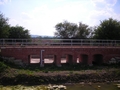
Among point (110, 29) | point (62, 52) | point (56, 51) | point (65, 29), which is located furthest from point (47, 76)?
point (65, 29)

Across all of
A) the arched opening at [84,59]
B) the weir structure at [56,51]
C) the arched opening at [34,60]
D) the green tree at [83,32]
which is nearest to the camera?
the weir structure at [56,51]

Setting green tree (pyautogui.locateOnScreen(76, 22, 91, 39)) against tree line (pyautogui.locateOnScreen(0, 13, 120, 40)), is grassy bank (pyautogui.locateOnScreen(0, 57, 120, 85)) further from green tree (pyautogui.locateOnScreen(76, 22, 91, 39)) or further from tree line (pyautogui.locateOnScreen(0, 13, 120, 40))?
green tree (pyautogui.locateOnScreen(76, 22, 91, 39))

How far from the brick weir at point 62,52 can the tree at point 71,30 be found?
17612 mm

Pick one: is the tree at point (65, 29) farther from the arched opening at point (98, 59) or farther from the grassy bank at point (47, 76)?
the grassy bank at point (47, 76)

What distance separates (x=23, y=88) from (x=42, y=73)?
3.91 m

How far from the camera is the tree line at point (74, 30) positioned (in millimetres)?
30605

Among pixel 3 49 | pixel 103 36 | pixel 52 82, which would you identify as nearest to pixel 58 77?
pixel 52 82

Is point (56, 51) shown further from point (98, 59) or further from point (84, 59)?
point (98, 59)

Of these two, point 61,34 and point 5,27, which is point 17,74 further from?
point 61,34

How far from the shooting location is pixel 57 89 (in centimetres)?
1764

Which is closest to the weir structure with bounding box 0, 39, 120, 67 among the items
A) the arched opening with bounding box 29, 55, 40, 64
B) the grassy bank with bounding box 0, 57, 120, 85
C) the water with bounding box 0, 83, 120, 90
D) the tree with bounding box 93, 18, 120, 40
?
the grassy bank with bounding box 0, 57, 120, 85

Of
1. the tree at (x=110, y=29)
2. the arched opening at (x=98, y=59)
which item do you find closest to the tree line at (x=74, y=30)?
the tree at (x=110, y=29)

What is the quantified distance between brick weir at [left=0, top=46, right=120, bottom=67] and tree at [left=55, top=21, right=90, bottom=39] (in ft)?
57.8

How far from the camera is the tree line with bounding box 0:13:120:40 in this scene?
3060cm
